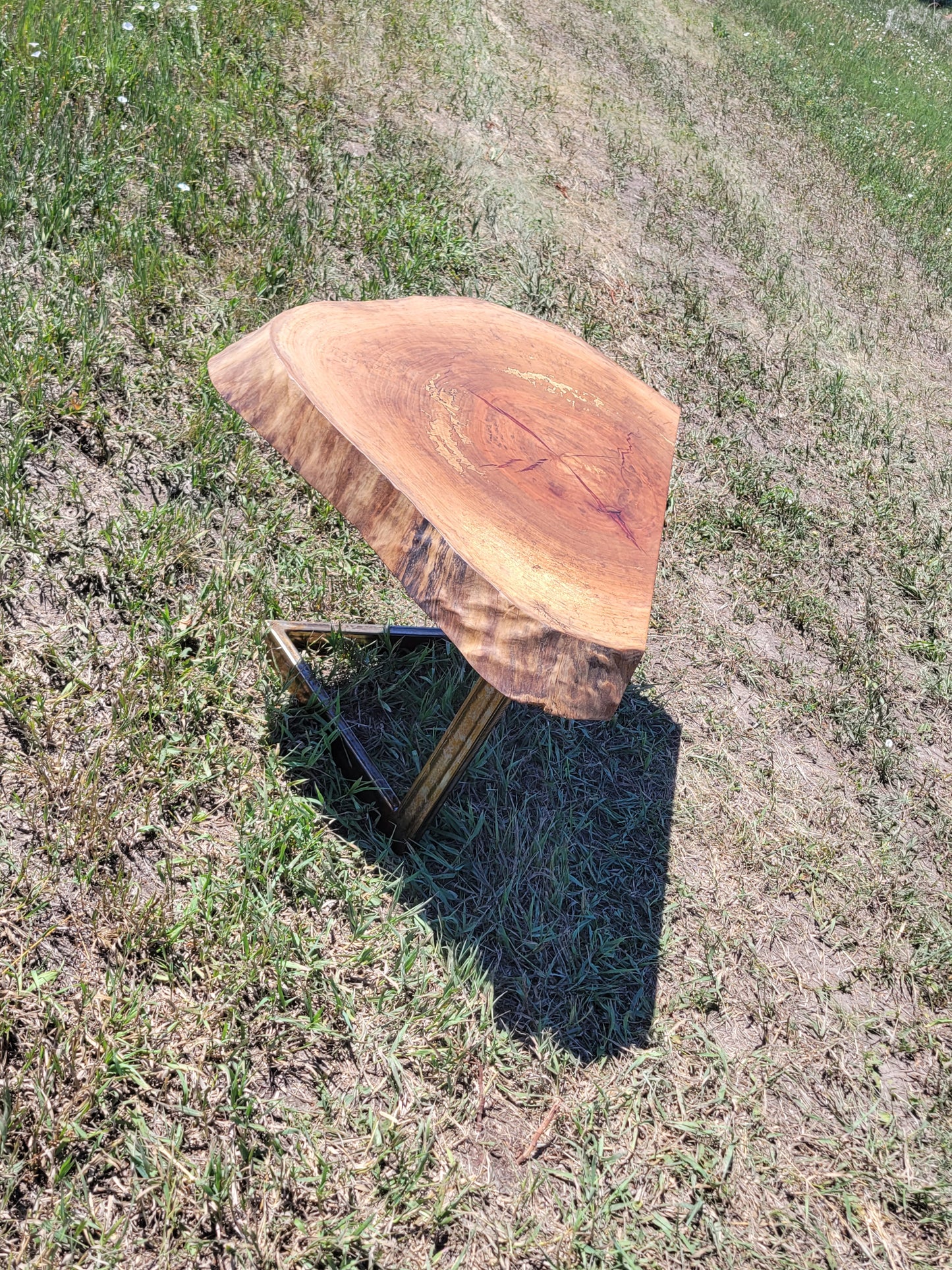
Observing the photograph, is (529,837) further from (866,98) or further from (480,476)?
(866,98)

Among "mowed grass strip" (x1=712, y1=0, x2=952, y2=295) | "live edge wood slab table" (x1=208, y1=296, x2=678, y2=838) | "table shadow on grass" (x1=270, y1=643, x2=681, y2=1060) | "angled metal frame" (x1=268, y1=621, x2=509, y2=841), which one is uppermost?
"mowed grass strip" (x1=712, y1=0, x2=952, y2=295)

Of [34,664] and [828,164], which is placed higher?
[828,164]

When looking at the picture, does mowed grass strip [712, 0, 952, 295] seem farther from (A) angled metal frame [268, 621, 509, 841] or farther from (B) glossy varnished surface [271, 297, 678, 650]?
(A) angled metal frame [268, 621, 509, 841]

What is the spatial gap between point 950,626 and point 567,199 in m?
2.92

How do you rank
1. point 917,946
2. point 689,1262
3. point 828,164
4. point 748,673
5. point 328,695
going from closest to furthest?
point 689,1262, point 328,695, point 917,946, point 748,673, point 828,164

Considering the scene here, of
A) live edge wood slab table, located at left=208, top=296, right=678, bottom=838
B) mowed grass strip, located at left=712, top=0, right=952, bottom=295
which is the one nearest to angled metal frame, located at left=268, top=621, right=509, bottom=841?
live edge wood slab table, located at left=208, top=296, right=678, bottom=838

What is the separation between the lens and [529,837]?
7.68 feet

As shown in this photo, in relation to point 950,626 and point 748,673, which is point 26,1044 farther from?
point 950,626

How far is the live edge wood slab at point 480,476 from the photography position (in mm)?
1579

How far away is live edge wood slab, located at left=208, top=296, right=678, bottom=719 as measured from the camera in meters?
1.58

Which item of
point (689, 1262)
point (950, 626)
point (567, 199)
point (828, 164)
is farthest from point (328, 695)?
point (828, 164)

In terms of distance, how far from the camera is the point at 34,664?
2082 millimetres

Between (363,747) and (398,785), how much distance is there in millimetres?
124

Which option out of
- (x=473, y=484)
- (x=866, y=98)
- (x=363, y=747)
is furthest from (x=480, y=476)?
(x=866, y=98)
